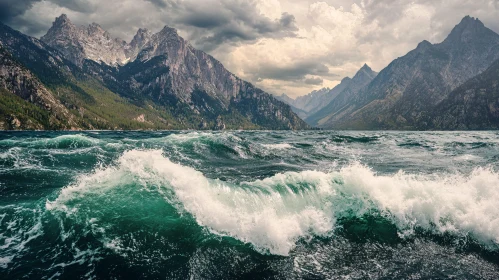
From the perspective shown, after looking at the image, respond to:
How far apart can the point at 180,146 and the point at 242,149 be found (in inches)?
366

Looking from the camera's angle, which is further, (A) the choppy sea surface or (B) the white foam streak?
(B) the white foam streak

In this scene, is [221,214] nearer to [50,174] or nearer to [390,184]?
[390,184]

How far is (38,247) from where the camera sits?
1088 cm

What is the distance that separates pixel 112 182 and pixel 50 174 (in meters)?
9.00

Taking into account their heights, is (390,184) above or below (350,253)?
above

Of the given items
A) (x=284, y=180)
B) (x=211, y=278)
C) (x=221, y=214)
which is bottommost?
(x=211, y=278)

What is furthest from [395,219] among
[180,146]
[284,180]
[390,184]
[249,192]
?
[180,146]

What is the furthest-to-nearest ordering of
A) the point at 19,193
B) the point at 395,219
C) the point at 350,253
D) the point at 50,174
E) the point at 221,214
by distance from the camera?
the point at 50,174 < the point at 19,193 < the point at 395,219 < the point at 221,214 < the point at 350,253

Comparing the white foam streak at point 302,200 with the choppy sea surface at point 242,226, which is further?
the white foam streak at point 302,200

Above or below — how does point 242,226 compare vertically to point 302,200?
below

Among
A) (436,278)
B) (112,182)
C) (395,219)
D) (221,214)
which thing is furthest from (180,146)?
(436,278)

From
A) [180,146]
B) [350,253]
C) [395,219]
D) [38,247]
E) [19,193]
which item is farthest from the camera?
[180,146]

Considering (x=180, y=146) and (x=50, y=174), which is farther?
(x=180, y=146)

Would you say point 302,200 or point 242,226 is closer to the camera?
point 242,226
